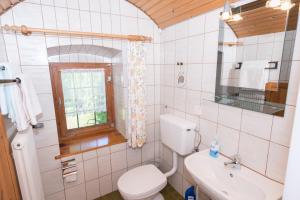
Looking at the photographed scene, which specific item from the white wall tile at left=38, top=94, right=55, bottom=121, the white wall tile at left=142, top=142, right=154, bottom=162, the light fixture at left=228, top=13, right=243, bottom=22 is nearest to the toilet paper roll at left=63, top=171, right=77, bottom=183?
the white wall tile at left=38, top=94, right=55, bottom=121

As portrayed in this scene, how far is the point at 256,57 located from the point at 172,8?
0.96 metres

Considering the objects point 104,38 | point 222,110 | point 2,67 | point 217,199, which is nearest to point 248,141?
point 222,110

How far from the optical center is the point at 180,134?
1663mm

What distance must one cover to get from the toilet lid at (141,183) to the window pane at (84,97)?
38.4 inches

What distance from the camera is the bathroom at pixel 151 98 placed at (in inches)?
41.5

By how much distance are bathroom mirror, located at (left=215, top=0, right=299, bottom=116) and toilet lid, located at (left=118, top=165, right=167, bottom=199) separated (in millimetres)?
1021

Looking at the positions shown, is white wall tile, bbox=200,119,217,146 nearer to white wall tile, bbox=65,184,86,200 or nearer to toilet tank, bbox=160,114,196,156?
toilet tank, bbox=160,114,196,156

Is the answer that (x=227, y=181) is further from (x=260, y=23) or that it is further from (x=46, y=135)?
(x=46, y=135)

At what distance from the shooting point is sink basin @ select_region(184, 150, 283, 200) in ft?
3.32

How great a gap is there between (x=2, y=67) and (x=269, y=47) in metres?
1.84

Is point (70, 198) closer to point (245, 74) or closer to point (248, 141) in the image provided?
point (248, 141)

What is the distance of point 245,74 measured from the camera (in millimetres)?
1221

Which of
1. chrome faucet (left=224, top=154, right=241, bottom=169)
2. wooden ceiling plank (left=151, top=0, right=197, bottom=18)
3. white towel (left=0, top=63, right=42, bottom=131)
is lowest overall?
chrome faucet (left=224, top=154, right=241, bottom=169)

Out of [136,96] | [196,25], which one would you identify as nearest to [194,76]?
[196,25]
